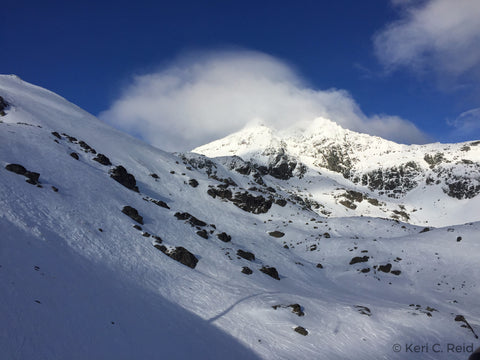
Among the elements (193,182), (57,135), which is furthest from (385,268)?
(57,135)

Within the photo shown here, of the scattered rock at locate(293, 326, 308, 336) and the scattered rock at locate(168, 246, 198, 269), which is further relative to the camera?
the scattered rock at locate(168, 246, 198, 269)

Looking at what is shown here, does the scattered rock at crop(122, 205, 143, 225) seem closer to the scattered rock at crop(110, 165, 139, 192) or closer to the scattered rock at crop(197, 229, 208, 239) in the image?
the scattered rock at crop(197, 229, 208, 239)

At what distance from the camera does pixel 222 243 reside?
33875mm

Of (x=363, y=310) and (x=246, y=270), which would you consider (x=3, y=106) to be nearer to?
(x=246, y=270)

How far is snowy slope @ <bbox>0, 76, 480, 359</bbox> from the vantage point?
11109 millimetres

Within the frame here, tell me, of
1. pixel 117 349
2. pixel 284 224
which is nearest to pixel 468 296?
pixel 284 224

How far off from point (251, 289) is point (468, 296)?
21413 millimetres

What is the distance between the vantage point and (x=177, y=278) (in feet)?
65.1

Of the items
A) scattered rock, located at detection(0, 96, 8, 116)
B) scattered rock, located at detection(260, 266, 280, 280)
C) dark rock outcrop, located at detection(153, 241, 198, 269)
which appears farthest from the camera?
scattered rock, located at detection(0, 96, 8, 116)

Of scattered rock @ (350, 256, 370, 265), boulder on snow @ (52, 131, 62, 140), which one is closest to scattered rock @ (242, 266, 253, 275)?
scattered rock @ (350, 256, 370, 265)

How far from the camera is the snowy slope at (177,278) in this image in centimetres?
1111

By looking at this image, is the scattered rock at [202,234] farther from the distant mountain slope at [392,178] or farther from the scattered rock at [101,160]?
the distant mountain slope at [392,178]

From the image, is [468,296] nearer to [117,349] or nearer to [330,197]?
[117,349]

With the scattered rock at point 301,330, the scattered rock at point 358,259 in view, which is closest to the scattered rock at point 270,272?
the scattered rock at point 301,330
